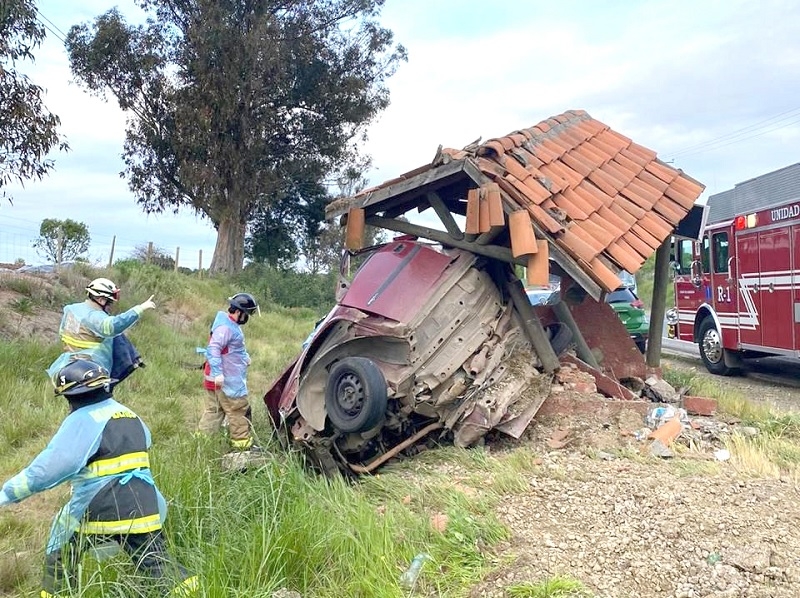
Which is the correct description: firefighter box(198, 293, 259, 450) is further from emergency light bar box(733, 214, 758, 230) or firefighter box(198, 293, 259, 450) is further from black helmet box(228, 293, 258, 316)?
emergency light bar box(733, 214, 758, 230)

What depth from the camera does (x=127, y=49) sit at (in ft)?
67.2

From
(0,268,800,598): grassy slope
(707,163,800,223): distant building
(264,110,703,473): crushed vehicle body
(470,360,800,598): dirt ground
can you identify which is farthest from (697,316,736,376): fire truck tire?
(470,360,800,598): dirt ground

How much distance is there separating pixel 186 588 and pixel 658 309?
22.8 feet

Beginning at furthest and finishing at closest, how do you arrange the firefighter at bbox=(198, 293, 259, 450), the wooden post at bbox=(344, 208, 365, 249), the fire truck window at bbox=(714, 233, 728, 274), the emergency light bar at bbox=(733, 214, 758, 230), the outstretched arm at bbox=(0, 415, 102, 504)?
1. the fire truck window at bbox=(714, 233, 728, 274)
2. the emergency light bar at bbox=(733, 214, 758, 230)
3. the wooden post at bbox=(344, 208, 365, 249)
4. the firefighter at bbox=(198, 293, 259, 450)
5. the outstretched arm at bbox=(0, 415, 102, 504)

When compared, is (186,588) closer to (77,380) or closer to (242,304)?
(77,380)

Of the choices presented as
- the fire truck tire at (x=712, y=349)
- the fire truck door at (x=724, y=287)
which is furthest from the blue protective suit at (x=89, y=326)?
the fire truck tire at (x=712, y=349)

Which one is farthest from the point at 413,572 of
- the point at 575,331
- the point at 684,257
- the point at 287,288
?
the point at 287,288

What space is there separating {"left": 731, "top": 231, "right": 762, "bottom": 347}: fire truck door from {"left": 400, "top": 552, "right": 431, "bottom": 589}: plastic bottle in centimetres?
938

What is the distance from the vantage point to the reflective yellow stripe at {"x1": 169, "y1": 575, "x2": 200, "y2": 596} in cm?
304

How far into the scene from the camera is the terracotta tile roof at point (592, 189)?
5.86 meters

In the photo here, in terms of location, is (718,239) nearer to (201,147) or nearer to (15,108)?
(15,108)

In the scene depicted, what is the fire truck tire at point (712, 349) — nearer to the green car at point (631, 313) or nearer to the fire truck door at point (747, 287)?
the fire truck door at point (747, 287)

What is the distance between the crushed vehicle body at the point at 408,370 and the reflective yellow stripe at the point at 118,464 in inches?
85.2

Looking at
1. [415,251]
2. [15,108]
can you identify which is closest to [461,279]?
[415,251]
